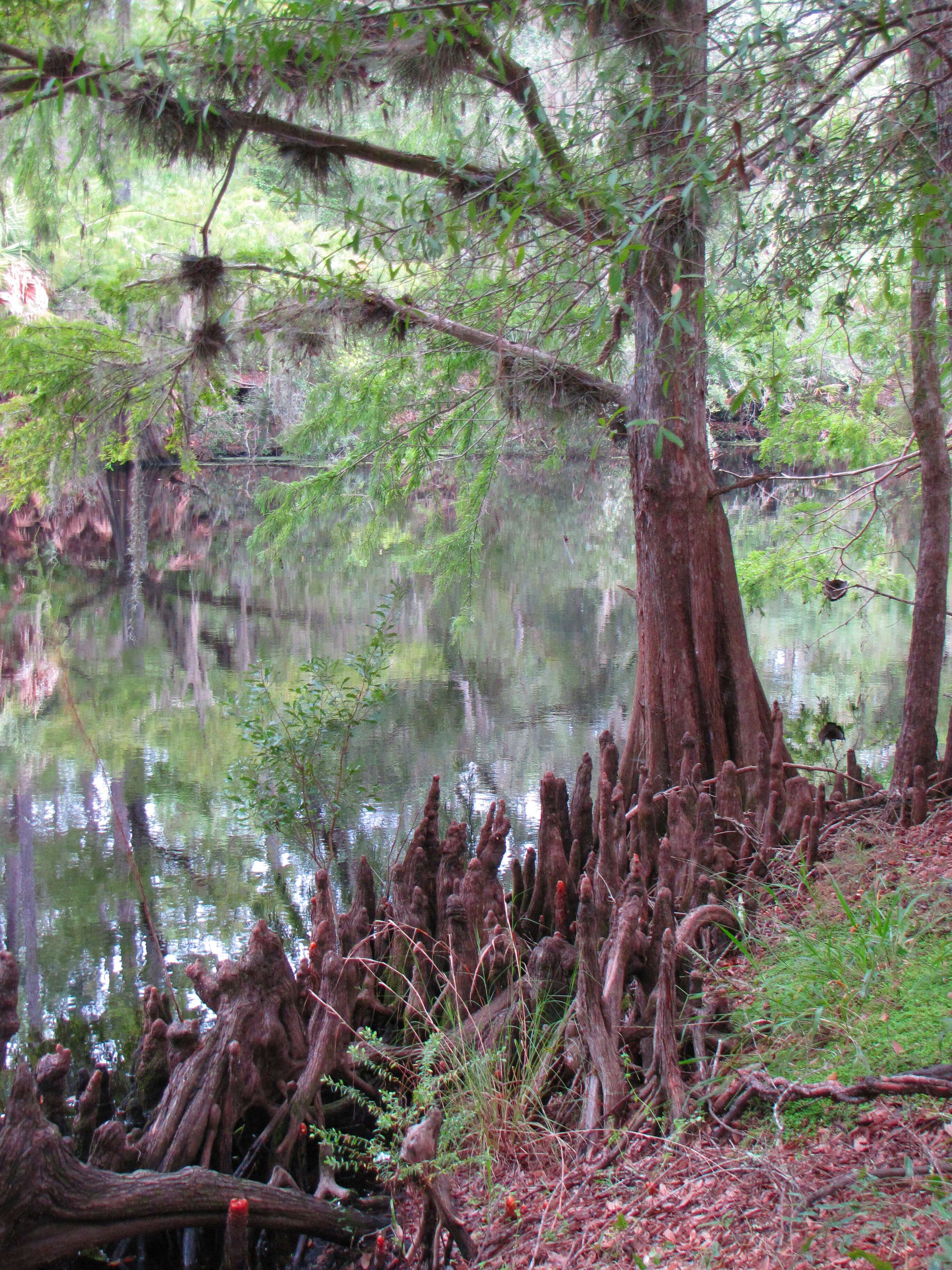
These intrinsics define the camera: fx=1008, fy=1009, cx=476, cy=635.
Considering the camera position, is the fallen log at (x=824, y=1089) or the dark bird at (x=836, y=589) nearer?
the fallen log at (x=824, y=1089)

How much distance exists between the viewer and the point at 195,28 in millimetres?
3578

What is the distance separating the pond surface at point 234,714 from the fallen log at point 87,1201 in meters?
2.01

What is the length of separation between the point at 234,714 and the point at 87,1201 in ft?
14.7

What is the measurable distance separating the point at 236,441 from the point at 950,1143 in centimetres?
3022

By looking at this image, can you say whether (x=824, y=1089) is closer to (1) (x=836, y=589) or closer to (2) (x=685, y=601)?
(2) (x=685, y=601)

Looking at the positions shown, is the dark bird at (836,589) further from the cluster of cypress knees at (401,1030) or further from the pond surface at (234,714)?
the cluster of cypress knees at (401,1030)

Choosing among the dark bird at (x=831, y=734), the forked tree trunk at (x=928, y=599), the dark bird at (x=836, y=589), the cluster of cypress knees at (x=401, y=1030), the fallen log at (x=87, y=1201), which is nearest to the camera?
the fallen log at (x=87, y=1201)

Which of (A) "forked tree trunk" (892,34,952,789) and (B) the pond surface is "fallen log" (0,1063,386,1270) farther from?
(A) "forked tree trunk" (892,34,952,789)

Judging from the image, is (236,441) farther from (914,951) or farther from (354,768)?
(914,951)

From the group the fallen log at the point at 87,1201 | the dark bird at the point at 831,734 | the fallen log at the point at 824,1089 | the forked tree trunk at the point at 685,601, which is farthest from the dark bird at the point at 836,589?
the fallen log at the point at 87,1201

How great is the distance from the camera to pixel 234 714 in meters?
6.82

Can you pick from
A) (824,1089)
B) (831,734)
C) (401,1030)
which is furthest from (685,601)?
(824,1089)

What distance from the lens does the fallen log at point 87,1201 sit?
2275 mm

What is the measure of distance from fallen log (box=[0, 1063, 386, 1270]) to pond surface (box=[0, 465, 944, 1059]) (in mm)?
2006
